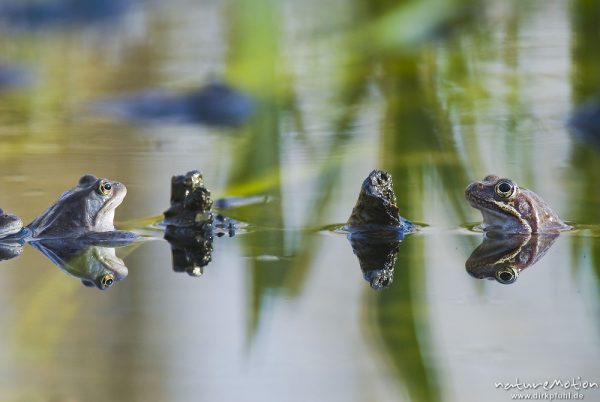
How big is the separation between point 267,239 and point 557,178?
1531 millimetres

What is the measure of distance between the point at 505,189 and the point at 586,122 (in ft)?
7.14

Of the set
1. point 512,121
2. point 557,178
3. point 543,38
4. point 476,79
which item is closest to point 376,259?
point 557,178

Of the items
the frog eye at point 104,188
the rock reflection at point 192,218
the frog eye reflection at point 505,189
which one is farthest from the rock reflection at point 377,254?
the frog eye at point 104,188

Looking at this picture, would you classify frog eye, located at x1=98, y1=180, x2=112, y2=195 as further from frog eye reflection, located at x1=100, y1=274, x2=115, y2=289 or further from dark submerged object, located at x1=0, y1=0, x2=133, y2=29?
dark submerged object, located at x1=0, y1=0, x2=133, y2=29

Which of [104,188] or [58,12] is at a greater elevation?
[58,12]

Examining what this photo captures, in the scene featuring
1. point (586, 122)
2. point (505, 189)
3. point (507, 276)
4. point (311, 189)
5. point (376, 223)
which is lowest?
point (507, 276)

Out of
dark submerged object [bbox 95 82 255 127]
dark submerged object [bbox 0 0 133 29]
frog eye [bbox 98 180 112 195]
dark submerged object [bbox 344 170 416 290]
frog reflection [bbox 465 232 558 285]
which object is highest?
dark submerged object [bbox 0 0 133 29]

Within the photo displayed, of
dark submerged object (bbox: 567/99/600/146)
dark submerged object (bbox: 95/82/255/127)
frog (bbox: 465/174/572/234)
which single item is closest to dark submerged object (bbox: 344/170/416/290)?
frog (bbox: 465/174/572/234)

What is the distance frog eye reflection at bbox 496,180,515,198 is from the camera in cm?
455

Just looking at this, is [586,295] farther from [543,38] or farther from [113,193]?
[543,38]

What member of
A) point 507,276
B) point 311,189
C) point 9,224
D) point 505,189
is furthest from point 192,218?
point 507,276

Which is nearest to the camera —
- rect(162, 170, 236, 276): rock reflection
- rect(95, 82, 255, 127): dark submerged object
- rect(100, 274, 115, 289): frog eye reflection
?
rect(100, 274, 115, 289): frog eye reflection

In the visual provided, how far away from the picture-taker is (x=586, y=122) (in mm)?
6562

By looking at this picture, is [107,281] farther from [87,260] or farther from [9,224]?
[9,224]
